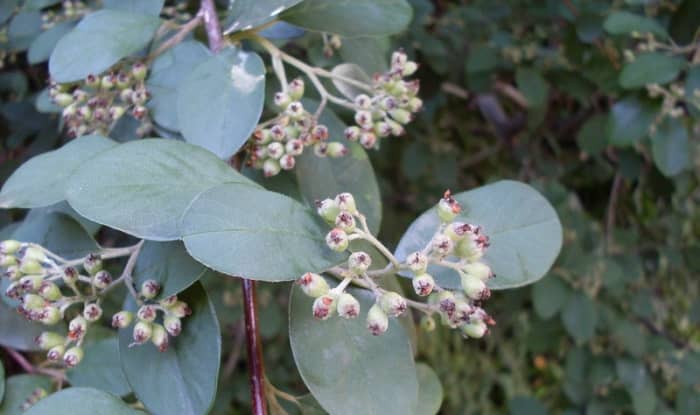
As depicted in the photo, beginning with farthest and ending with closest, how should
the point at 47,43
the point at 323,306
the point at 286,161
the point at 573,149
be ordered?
1. the point at 573,149
2. the point at 47,43
3. the point at 286,161
4. the point at 323,306

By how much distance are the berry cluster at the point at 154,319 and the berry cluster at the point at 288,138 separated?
218mm

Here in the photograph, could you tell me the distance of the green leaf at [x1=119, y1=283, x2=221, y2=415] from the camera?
84cm

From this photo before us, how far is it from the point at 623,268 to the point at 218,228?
2181 millimetres

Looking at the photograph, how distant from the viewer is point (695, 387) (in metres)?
2.65

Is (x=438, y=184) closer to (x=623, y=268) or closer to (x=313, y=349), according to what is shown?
(x=623, y=268)

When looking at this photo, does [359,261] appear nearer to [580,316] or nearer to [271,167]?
[271,167]

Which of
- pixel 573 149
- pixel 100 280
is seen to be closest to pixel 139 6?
pixel 100 280

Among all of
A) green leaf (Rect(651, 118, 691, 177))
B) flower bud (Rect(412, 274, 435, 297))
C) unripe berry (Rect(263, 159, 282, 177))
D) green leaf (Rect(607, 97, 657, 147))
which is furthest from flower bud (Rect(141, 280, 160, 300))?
green leaf (Rect(651, 118, 691, 177))

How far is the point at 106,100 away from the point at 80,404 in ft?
1.61

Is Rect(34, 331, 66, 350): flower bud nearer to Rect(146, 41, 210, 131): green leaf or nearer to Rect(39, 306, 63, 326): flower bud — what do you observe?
Rect(39, 306, 63, 326): flower bud

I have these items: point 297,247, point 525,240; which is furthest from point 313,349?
point 525,240

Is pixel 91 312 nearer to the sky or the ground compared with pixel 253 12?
nearer to the ground

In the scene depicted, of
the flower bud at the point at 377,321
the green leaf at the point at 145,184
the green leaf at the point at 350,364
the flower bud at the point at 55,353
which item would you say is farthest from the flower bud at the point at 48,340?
the flower bud at the point at 377,321

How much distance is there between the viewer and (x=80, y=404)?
0.80 meters
